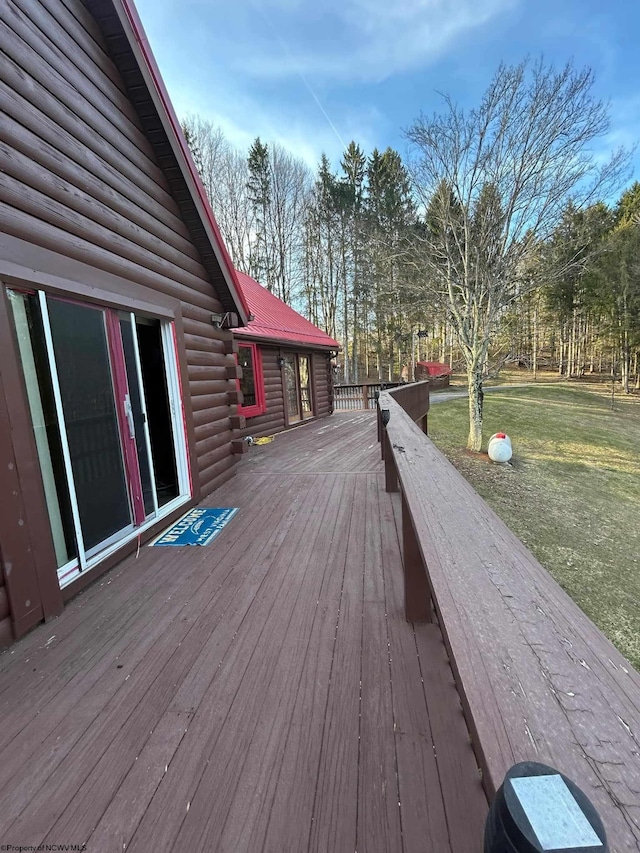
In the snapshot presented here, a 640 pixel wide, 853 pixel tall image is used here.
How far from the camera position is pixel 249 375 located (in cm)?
808

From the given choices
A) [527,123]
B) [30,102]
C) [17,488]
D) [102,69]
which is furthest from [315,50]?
[17,488]

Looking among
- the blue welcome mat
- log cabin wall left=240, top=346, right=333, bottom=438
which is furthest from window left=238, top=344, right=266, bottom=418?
the blue welcome mat

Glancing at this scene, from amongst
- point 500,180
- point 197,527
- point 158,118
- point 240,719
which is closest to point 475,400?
point 500,180

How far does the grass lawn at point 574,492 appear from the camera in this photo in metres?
5.09

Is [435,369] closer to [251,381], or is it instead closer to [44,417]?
[251,381]

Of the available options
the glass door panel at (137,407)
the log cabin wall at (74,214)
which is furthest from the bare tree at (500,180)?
the glass door panel at (137,407)

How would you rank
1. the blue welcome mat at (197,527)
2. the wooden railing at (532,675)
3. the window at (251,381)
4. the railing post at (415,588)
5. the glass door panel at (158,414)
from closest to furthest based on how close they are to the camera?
1. the wooden railing at (532,675)
2. the railing post at (415,588)
3. the blue welcome mat at (197,527)
4. the glass door panel at (158,414)
5. the window at (251,381)

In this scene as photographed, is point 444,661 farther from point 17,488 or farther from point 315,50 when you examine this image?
point 315,50

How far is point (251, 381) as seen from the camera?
8.09m

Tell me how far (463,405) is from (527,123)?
33.0 ft

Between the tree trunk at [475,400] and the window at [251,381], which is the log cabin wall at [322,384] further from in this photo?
the tree trunk at [475,400]

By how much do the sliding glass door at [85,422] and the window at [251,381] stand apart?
15.2 feet

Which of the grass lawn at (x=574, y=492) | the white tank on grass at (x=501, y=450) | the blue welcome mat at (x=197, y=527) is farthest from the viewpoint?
the white tank on grass at (x=501, y=450)

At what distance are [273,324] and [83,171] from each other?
6.37 m
